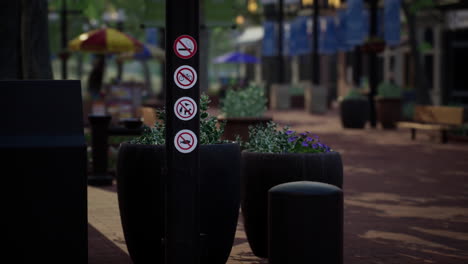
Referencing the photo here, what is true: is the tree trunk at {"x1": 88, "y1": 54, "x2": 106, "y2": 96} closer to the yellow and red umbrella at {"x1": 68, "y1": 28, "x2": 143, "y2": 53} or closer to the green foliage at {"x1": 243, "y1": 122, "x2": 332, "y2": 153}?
the yellow and red umbrella at {"x1": 68, "y1": 28, "x2": 143, "y2": 53}

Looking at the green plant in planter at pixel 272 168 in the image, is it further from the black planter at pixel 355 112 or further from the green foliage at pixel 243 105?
the black planter at pixel 355 112

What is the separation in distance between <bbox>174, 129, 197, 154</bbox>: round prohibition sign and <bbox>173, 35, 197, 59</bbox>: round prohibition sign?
20.4 inches

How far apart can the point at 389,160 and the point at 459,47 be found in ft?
54.1

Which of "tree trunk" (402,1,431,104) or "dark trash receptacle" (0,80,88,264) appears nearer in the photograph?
"dark trash receptacle" (0,80,88,264)

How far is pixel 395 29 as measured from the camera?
95.5 ft

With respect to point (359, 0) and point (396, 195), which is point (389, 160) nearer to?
point (396, 195)

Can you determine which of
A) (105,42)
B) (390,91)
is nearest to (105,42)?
(105,42)

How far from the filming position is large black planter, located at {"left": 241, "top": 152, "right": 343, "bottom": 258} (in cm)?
738

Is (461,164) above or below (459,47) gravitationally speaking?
below

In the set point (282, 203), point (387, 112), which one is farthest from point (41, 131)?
point (387, 112)

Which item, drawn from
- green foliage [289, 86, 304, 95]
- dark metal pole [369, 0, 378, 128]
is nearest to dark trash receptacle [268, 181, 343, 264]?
dark metal pole [369, 0, 378, 128]

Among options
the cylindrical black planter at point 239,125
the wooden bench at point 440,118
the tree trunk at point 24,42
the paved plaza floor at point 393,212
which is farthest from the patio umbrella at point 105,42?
the tree trunk at point 24,42

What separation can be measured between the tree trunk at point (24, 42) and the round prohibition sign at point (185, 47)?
5.41 m

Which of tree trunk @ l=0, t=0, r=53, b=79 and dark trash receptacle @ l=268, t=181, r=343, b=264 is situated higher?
tree trunk @ l=0, t=0, r=53, b=79
